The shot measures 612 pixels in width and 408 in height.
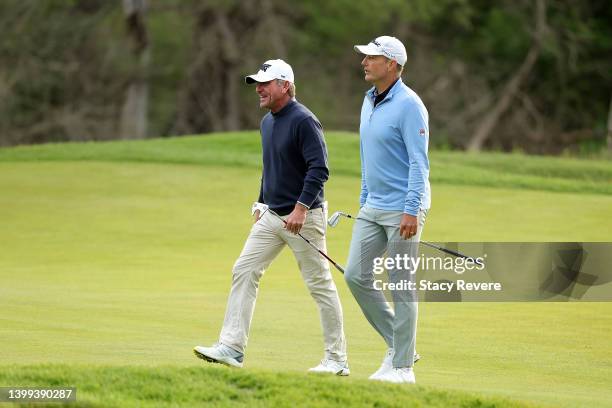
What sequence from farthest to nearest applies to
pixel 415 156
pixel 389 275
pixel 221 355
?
pixel 221 355
pixel 389 275
pixel 415 156

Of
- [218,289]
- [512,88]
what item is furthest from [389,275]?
[512,88]

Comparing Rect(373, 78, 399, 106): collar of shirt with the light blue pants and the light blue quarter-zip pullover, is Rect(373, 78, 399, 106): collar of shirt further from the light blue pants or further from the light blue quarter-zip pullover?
the light blue pants

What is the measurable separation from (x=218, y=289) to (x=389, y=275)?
482 cm

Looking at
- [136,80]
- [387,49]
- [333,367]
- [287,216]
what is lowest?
[333,367]

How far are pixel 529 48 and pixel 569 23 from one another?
1728 mm

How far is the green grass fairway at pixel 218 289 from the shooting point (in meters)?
7.07

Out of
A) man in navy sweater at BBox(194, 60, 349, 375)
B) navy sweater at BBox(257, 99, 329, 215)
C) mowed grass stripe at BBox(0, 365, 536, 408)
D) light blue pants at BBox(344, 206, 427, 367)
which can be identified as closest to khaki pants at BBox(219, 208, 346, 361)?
man in navy sweater at BBox(194, 60, 349, 375)

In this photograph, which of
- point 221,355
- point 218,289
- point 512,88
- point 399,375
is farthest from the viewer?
point 512,88

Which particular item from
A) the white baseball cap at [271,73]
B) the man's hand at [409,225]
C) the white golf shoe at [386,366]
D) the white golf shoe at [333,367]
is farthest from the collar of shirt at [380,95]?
the white golf shoe at [333,367]

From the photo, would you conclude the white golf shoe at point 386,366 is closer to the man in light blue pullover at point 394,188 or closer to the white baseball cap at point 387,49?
the man in light blue pullover at point 394,188

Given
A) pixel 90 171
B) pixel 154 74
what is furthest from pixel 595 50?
pixel 90 171

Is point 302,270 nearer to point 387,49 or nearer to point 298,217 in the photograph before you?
point 298,217

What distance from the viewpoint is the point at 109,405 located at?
257 inches

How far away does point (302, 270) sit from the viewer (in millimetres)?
8211
